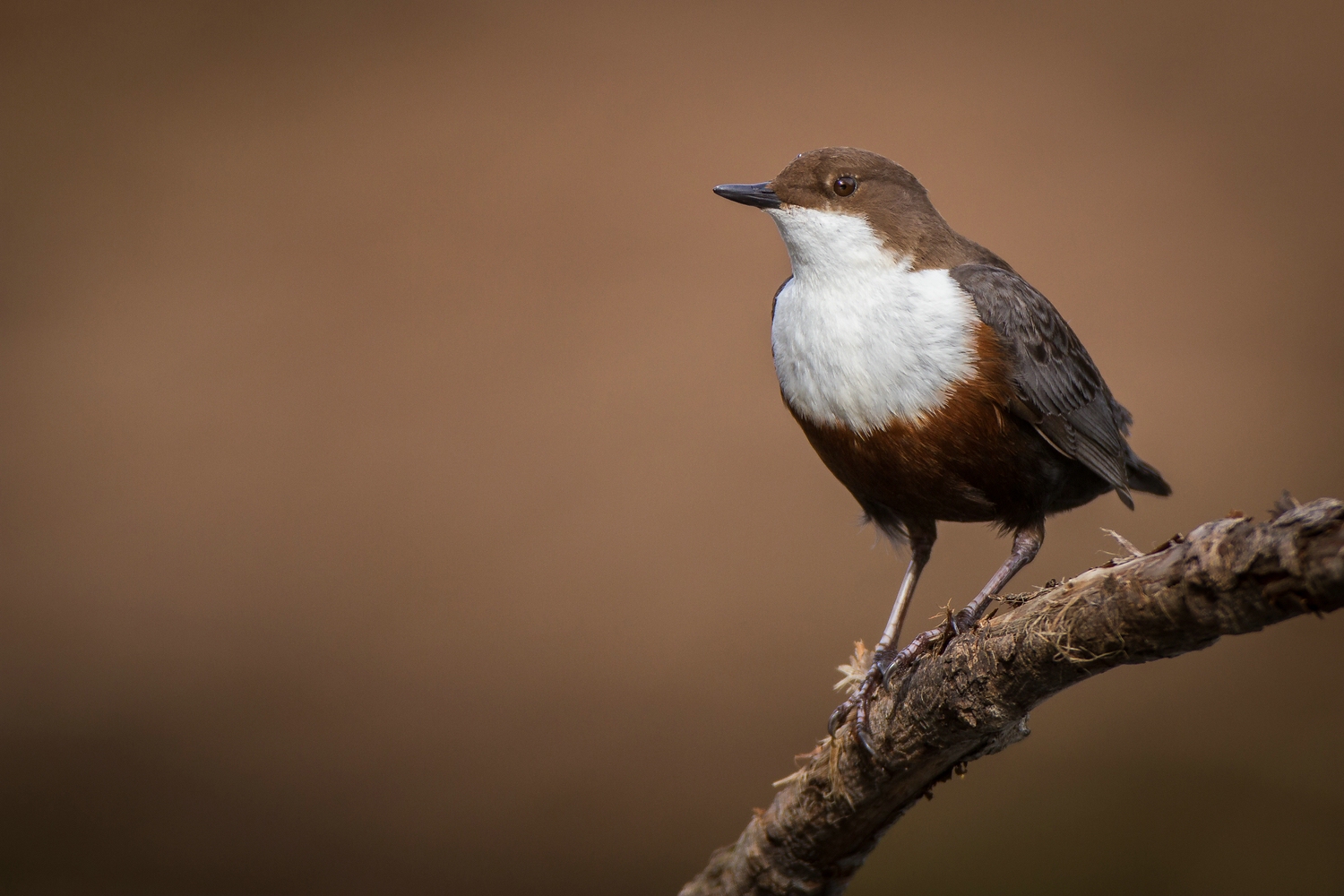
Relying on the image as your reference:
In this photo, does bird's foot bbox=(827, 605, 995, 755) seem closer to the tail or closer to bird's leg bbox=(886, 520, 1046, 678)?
bird's leg bbox=(886, 520, 1046, 678)

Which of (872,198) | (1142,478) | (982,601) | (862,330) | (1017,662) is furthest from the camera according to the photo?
(1142,478)

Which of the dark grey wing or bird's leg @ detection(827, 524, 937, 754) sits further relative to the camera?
the dark grey wing

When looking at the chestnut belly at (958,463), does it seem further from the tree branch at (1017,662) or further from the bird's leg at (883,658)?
the tree branch at (1017,662)

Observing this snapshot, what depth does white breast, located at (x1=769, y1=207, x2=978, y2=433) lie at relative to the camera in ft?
8.46

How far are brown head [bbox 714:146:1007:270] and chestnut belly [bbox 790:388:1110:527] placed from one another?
473 mm

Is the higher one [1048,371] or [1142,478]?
[1048,371]

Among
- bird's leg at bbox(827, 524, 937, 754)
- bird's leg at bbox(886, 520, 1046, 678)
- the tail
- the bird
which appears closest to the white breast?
the bird

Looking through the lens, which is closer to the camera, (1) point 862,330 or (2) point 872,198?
(1) point 862,330

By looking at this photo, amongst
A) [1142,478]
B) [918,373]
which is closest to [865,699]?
[918,373]

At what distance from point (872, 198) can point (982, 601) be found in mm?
1128

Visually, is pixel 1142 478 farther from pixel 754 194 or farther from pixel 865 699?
pixel 754 194

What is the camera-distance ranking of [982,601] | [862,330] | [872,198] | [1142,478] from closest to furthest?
[982,601], [862,330], [872,198], [1142,478]

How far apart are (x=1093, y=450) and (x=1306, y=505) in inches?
55.0

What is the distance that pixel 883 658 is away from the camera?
271cm
